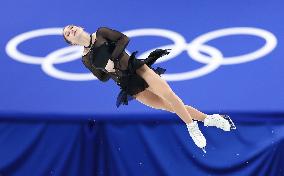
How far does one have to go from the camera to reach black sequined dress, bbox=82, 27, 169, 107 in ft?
9.18

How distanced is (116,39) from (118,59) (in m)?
0.11

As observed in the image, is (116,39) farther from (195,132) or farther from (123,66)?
(195,132)

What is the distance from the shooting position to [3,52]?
4.48 metres

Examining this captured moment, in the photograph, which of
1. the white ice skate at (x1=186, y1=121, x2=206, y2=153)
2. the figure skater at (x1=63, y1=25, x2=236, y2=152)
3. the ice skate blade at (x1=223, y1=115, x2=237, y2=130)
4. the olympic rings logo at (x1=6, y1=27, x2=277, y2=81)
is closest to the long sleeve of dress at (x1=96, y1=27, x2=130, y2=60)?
the figure skater at (x1=63, y1=25, x2=236, y2=152)

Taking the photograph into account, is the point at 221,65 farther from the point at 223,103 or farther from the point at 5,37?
the point at 5,37

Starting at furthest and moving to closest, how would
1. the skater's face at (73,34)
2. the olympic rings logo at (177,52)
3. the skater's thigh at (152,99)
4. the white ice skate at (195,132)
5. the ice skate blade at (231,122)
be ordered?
the olympic rings logo at (177,52) < the ice skate blade at (231,122) < the skater's thigh at (152,99) < the white ice skate at (195,132) < the skater's face at (73,34)

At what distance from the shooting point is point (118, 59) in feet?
9.36

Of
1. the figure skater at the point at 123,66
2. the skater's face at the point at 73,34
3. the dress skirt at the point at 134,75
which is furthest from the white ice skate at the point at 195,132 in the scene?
the skater's face at the point at 73,34

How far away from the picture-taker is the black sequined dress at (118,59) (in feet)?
9.18

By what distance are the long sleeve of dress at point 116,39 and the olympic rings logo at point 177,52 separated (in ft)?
3.82

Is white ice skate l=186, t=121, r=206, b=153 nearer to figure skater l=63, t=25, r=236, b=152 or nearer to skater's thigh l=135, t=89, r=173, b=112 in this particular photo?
figure skater l=63, t=25, r=236, b=152

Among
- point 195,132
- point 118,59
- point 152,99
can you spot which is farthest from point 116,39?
point 195,132

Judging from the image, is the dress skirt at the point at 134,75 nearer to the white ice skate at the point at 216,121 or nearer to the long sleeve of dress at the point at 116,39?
the long sleeve of dress at the point at 116,39

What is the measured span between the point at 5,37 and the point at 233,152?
7.83 feet
